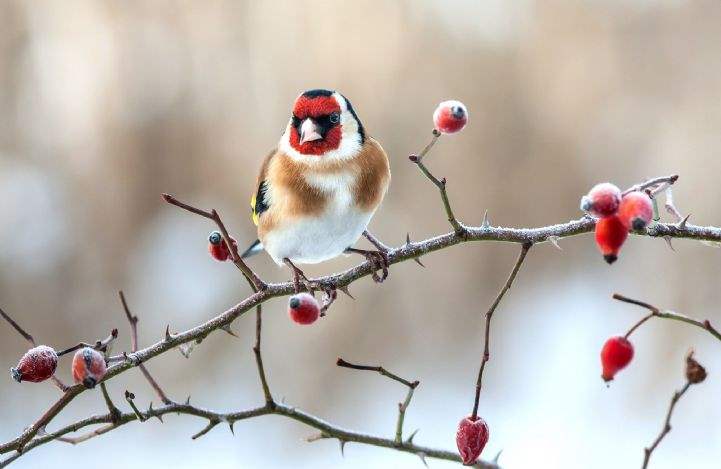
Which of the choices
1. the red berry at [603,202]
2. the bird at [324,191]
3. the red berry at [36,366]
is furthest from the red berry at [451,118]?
the red berry at [36,366]

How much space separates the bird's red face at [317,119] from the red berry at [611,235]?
1.02ft

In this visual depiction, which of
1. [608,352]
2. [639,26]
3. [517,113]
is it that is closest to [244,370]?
[517,113]

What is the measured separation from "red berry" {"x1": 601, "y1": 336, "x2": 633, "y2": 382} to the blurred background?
5.08 feet

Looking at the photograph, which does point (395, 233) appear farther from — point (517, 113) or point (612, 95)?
point (612, 95)

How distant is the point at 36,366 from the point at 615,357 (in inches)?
17.4

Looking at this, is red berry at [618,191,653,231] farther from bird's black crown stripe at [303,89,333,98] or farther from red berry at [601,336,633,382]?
bird's black crown stripe at [303,89,333,98]

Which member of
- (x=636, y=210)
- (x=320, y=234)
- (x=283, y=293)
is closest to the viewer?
(x=636, y=210)

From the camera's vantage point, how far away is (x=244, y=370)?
241 cm

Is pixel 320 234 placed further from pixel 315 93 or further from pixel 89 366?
pixel 89 366

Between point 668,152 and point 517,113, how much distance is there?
16.9 inches

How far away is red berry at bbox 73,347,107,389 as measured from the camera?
60cm

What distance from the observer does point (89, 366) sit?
600mm

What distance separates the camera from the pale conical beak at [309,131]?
794 mm

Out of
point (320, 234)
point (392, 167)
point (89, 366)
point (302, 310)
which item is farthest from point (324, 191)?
point (392, 167)
